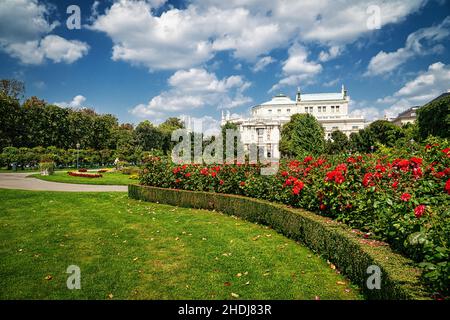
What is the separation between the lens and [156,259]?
5418 millimetres

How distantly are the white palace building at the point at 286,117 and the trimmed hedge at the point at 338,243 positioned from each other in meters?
56.3

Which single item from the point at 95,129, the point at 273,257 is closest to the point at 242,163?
the point at 273,257

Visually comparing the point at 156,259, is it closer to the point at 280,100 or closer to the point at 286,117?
the point at 286,117

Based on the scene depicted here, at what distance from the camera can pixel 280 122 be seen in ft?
232

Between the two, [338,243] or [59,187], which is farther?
[59,187]

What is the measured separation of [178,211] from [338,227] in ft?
20.4

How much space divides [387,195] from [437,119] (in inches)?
1202

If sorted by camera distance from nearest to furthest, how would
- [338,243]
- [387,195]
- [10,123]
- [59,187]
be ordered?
1. [387,195]
2. [338,243]
3. [59,187]
4. [10,123]

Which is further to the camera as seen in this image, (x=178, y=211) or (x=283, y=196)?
(x=178, y=211)

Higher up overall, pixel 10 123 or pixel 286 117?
pixel 286 117

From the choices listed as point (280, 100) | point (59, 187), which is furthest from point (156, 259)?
point (280, 100)

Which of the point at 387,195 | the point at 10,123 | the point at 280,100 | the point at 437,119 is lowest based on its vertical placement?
the point at 387,195

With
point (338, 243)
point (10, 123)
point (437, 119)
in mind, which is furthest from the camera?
point (10, 123)
